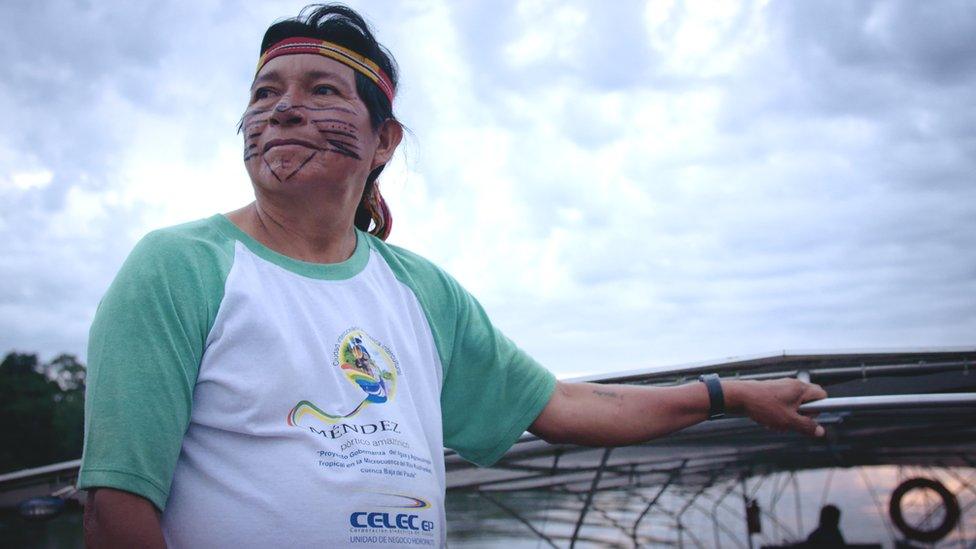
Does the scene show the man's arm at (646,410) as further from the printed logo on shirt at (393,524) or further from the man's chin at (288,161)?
the man's chin at (288,161)

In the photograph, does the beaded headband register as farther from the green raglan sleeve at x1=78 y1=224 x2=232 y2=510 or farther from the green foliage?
the green foliage

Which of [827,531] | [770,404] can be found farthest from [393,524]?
[827,531]

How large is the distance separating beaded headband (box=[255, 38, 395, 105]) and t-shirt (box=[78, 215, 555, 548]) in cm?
50

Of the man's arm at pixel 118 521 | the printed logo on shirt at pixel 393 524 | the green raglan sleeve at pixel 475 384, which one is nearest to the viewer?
the man's arm at pixel 118 521

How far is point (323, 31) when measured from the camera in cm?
200

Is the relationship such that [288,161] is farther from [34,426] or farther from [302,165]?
[34,426]

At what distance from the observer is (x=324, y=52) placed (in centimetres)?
196

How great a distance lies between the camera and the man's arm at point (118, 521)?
1276 millimetres

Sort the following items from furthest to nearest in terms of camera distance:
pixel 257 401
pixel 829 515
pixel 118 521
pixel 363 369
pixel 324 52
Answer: pixel 829 515, pixel 324 52, pixel 363 369, pixel 257 401, pixel 118 521

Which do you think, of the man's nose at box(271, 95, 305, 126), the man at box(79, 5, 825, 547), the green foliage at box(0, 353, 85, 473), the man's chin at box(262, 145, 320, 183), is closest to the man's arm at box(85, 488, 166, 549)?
the man at box(79, 5, 825, 547)

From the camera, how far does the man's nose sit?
6.13ft

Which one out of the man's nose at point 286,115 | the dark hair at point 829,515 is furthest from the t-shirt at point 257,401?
the dark hair at point 829,515

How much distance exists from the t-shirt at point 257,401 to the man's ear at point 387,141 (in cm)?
42

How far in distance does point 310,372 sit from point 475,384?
65 cm
